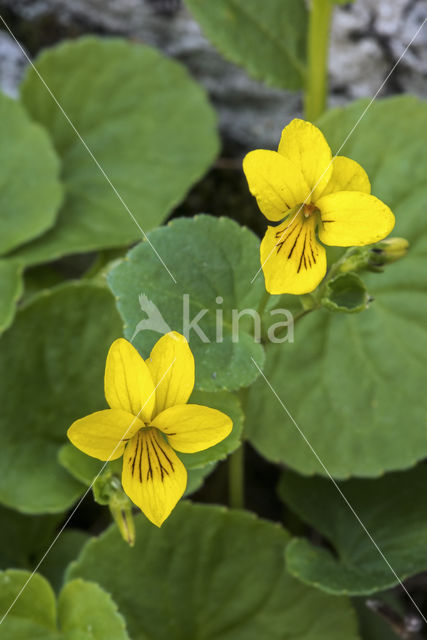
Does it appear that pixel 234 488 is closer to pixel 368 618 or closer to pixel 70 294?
pixel 368 618

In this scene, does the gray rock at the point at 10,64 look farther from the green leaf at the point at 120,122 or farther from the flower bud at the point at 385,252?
the flower bud at the point at 385,252

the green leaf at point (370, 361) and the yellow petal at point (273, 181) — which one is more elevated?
the yellow petal at point (273, 181)

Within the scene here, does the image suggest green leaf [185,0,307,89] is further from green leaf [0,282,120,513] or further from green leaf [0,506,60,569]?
green leaf [0,506,60,569]

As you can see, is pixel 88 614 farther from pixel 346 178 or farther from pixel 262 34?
pixel 262 34

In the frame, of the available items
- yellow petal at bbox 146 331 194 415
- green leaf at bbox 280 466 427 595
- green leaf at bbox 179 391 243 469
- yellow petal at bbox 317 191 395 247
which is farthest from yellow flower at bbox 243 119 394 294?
green leaf at bbox 280 466 427 595

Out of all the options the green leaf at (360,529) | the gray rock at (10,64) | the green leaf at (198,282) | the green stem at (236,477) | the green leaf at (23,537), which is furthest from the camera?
the gray rock at (10,64)

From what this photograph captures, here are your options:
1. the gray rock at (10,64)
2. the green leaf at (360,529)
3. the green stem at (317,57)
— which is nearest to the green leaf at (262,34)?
the green stem at (317,57)

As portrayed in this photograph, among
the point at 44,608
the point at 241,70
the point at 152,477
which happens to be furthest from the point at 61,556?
the point at 241,70
